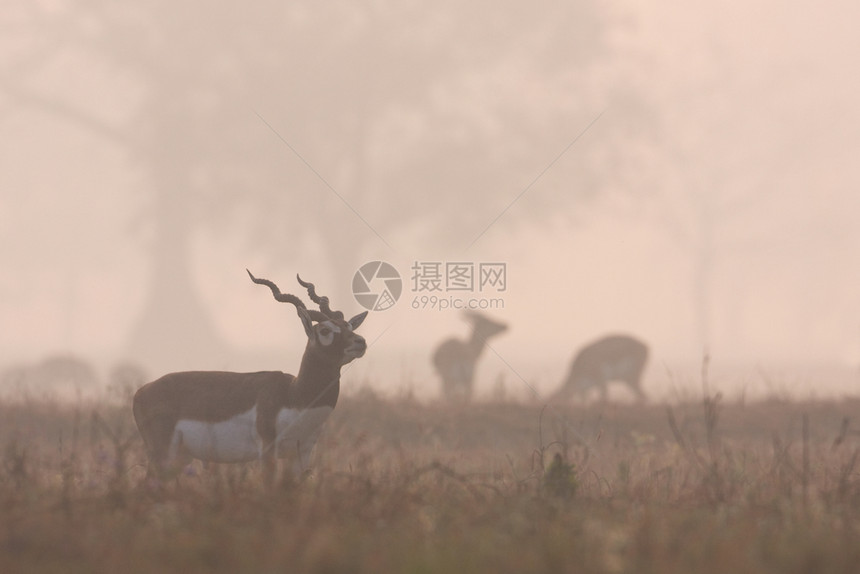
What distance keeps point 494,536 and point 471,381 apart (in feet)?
61.7

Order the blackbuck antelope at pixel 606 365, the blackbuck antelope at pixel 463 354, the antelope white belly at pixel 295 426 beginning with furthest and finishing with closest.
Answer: the blackbuck antelope at pixel 463 354
the blackbuck antelope at pixel 606 365
the antelope white belly at pixel 295 426

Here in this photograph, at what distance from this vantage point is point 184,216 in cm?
3603

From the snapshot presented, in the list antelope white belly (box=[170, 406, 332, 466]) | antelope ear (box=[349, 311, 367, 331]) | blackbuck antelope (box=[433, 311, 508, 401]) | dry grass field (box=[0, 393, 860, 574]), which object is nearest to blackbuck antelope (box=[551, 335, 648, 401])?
blackbuck antelope (box=[433, 311, 508, 401])

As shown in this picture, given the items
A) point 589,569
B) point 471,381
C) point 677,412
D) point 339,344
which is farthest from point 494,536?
point 471,381

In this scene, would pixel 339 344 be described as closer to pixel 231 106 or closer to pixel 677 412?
pixel 677 412

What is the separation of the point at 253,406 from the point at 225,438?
332mm

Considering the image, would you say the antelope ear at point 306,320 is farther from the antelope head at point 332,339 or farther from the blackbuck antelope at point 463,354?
the blackbuck antelope at point 463,354

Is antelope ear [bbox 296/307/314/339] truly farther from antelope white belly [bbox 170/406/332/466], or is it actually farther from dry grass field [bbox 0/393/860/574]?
dry grass field [bbox 0/393/860/574]

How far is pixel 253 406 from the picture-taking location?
29.1 ft

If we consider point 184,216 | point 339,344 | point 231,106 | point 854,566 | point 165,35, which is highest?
point 165,35

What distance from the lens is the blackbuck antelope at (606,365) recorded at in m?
22.6

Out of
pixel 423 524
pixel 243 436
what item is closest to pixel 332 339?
pixel 243 436

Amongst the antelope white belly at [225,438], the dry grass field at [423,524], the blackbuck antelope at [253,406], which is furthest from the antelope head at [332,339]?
the dry grass field at [423,524]

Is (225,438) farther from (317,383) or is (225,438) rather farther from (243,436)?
(317,383)
